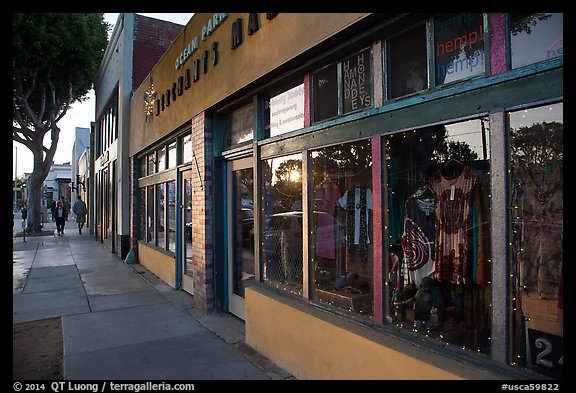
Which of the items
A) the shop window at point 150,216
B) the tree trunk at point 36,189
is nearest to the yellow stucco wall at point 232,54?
the shop window at point 150,216

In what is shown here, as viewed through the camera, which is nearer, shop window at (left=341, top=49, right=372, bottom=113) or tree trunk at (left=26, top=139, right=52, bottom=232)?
shop window at (left=341, top=49, right=372, bottom=113)

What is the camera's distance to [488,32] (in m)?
2.45

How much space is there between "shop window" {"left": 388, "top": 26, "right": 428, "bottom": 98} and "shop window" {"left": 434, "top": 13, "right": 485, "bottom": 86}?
4.6 inches

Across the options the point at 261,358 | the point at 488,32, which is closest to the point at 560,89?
the point at 488,32

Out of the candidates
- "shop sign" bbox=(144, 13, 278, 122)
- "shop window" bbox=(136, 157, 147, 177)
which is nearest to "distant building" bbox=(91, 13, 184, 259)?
"shop window" bbox=(136, 157, 147, 177)

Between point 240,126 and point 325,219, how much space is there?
7.27ft

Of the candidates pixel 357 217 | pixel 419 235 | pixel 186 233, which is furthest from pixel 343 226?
pixel 186 233

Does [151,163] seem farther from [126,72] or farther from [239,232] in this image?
[239,232]

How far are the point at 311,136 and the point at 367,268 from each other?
4.42ft

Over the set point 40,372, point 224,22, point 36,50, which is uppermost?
point 36,50

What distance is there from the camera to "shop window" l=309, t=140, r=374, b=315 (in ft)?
11.2

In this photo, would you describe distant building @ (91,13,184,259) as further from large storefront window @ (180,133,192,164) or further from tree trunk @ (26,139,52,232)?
tree trunk @ (26,139,52,232)
